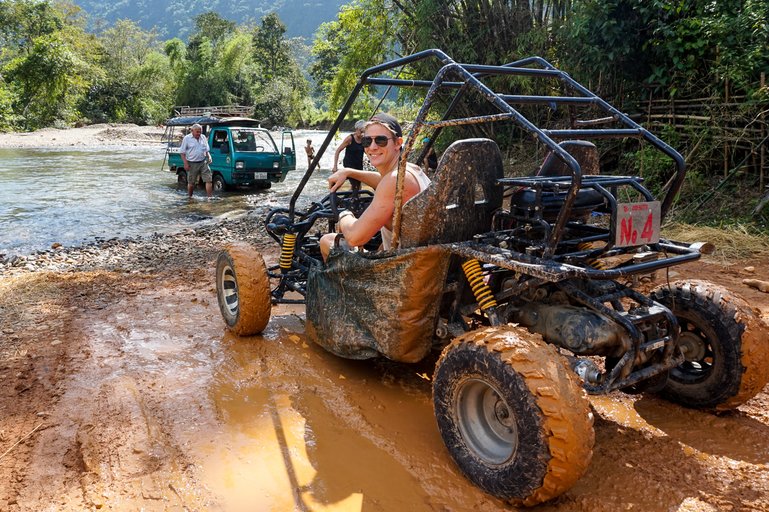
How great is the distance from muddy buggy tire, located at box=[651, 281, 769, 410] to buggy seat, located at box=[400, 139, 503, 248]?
43.7 inches

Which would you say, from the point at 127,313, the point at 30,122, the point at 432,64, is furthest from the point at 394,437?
the point at 30,122

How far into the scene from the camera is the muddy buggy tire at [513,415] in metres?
2.10

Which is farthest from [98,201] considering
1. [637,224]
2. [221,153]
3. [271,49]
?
[271,49]

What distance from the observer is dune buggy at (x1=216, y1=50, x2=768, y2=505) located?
223 centimetres

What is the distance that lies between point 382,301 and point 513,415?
1.05m

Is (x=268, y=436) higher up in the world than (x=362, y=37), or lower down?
lower down

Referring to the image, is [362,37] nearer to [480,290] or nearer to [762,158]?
[762,158]

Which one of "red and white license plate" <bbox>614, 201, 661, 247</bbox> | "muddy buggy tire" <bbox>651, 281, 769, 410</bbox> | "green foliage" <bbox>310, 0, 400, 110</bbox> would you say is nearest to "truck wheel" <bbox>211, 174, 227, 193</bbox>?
"green foliage" <bbox>310, 0, 400, 110</bbox>

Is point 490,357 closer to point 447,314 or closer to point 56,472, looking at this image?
point 447,314

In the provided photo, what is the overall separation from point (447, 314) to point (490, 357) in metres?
0.95

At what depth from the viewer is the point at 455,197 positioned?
9.65ft

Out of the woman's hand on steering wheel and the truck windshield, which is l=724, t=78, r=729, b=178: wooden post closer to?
Answer: the woman's hand on steering wheel

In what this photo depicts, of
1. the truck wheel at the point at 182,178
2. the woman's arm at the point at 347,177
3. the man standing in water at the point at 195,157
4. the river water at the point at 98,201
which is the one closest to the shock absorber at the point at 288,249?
the woman's arm at the point at 347,177

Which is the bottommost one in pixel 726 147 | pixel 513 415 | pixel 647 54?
pixel 513 415
